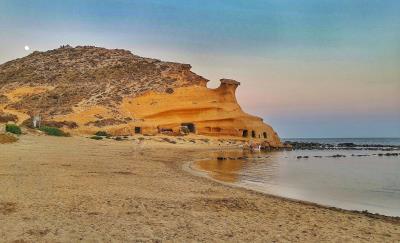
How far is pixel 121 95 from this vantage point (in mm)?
62062

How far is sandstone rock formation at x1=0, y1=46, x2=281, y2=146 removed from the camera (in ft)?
183

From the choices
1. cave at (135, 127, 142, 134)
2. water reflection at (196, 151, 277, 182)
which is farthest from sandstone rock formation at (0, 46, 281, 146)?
water reflection at (196, 151, 277, 182)

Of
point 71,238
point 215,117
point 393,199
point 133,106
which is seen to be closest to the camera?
point 71,238

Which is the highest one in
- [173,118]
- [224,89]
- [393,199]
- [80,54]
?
[80,54]

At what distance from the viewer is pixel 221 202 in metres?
11.3

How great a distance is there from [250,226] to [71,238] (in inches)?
144

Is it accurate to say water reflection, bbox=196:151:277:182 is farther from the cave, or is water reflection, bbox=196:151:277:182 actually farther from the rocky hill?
the rocky hill

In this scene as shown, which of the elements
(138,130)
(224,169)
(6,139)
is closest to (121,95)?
(138,130)

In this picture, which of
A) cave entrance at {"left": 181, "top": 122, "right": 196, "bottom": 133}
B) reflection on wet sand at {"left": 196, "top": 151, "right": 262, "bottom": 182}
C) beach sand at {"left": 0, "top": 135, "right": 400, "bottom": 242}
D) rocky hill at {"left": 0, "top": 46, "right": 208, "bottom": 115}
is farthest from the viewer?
cave entrance at {"left": 181, "top": 122, "right": 196, "bottom": 133}

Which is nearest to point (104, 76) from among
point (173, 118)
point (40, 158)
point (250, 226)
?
point (173, 118)

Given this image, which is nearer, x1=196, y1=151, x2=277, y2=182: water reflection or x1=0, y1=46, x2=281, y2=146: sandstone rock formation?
x1=196, y1=151, x2=277, y2=182: water reflection

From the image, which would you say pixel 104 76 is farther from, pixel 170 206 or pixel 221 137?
pixel 170 206

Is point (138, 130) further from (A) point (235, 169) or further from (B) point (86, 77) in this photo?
(A) point (235, 169)

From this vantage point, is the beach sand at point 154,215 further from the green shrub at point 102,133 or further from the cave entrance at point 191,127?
the cave entrance at point 191,127
